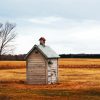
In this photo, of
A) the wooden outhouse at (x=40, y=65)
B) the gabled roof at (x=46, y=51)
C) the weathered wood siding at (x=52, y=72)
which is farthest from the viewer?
the weathered wood siding at (x=52, y=72)

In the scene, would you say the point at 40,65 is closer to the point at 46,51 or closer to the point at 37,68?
the point at 37,68

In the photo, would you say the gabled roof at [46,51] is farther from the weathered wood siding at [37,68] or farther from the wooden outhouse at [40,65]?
the weathered wood siding at [37,68]

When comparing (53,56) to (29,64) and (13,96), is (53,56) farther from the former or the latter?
(13,96)

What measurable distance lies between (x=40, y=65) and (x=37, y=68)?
42 cm

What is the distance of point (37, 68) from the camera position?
43.8 m

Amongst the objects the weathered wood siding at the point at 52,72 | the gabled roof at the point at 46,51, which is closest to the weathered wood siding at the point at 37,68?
the gabled roof at the point at 46,51

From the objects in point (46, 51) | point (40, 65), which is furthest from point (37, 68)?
point (46, 51)

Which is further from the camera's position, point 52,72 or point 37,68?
point 52,72

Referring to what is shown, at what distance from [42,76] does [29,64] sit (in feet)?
5.81

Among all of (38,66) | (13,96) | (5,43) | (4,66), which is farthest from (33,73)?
(5,43)

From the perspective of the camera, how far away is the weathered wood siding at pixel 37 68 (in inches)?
1718

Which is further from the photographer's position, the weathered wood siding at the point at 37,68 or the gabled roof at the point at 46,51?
the weathered wood siding at the point at 37,68

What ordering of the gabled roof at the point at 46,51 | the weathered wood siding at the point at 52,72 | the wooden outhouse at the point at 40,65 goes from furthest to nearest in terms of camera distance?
the weathered wood siding at the point at 52,72, the wooden outhouse at the point at 40,65, the gabled roof at the point at 46,51

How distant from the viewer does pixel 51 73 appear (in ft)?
147
